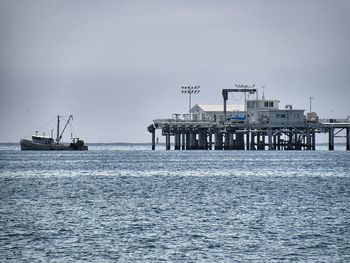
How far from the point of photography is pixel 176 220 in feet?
197

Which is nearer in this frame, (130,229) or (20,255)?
(20,255)

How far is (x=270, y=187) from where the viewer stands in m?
89.8

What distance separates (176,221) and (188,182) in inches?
1529

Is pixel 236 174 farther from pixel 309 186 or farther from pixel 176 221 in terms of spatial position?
pixel 176 221

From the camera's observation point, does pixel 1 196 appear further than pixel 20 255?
Yes

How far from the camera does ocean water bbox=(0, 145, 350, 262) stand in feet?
156

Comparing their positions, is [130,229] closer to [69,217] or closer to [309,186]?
[69,217]

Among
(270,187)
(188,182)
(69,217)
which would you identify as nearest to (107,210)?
(69,217)

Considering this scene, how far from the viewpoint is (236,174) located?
373 feet

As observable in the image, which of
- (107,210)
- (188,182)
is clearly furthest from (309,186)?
(107,210)

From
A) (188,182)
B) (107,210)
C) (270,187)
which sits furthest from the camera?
(188,182)

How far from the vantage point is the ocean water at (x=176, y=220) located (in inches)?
1875

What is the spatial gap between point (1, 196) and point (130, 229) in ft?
87.5

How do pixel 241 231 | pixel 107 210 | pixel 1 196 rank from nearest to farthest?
1. pixel 241 231
2. pixel 107 210
3. pixel 1 196
